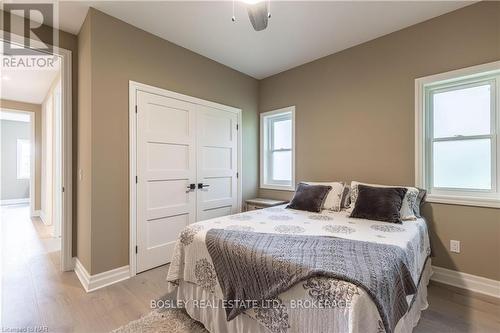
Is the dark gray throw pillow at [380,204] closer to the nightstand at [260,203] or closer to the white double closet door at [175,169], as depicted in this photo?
the nightstand at [260,203]

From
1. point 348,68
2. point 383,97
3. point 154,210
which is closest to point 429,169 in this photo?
point 383,97

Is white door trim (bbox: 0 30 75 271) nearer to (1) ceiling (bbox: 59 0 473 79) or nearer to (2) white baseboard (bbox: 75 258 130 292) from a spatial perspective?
(2) white baseboard (bbox: 75 258 130 292)

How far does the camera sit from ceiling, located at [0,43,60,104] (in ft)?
11.4

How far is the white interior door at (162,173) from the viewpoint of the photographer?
2617mm

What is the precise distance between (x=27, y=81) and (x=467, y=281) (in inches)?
261

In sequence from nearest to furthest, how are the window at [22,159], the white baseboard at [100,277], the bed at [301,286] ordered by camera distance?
the bed at [301,286] → the white baseboard at [100,277] → the window at [22,159]

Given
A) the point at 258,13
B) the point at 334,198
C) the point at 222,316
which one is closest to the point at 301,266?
the point at 222,316

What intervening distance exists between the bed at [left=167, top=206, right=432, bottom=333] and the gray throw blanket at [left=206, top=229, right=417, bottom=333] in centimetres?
5

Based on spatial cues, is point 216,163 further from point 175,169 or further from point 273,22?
point 273,22

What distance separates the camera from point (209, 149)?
3.39 meters

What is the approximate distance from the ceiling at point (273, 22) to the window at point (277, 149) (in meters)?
1.06

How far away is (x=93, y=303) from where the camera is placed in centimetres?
200

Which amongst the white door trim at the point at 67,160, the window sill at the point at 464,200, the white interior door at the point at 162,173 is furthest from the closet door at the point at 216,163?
the window sill at the point at 464,200

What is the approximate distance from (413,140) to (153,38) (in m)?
3.19
